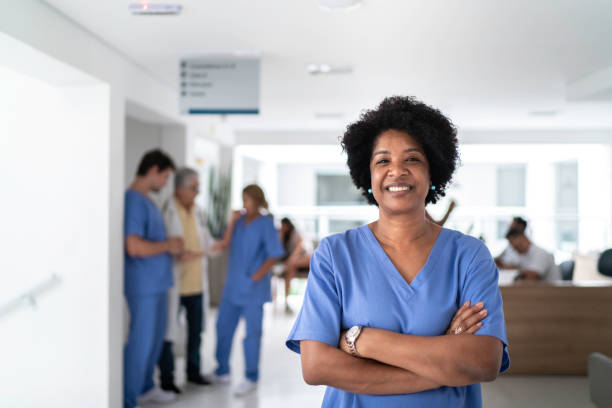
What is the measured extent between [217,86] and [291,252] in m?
3.57

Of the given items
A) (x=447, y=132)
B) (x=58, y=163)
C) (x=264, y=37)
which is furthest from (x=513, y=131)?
(x=447, y=132)

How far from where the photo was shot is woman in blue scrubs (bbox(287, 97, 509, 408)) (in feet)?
4.37

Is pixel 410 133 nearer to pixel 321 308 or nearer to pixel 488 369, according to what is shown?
pixel 321 308

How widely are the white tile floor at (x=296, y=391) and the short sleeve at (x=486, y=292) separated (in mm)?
2822

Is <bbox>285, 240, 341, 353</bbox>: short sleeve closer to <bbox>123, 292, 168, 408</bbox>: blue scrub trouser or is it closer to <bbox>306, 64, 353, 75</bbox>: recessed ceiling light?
<bbox>123, 292, 168, 408</bbox>: blue scrub trouser

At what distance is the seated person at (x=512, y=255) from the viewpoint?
5211 mm

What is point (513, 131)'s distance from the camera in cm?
808

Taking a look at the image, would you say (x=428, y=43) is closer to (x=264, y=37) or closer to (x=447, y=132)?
(x=264, y=37)

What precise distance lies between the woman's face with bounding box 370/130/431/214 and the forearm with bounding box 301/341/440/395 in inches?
15.8

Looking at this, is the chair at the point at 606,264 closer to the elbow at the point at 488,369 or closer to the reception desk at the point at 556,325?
the elbow at the point at 488,369

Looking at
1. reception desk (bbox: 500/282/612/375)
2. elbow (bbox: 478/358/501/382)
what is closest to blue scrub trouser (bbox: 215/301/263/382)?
reception desk (bbox: 500/282/612/375)

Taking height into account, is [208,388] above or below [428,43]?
below

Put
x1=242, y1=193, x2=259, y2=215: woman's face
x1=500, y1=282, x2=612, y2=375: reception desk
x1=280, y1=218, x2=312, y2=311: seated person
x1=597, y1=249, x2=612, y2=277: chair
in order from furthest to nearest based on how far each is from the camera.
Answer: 1. x1=280, y1=218, x2=312, y2=311: seated person
2. x1=500, y1=282, x2=612, y2=375: reception desk
3. x1=242, y1=193, x2=259, y2=215: woman's face
4. x1=597, y1=249, x2=612, y2=277: chair

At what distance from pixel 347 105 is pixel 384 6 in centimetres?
324
